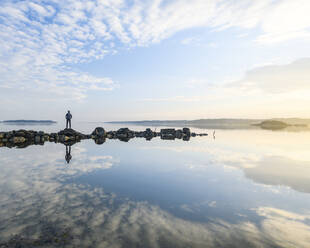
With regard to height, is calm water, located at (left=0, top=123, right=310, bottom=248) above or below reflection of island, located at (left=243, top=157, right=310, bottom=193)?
above

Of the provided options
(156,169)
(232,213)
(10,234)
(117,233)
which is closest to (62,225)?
(10,234)

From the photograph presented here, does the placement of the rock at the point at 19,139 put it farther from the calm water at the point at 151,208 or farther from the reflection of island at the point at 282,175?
the reflection of island at the point at 282,175

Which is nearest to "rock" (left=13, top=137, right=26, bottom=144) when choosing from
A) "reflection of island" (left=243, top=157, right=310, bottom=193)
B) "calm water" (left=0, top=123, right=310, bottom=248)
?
"calm water" (left=0, top=123, right=310, bottom=248)

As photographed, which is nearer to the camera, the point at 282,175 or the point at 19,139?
the point at 282,175

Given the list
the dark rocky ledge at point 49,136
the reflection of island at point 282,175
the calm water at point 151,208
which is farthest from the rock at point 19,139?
the reflection of island at point 282,175

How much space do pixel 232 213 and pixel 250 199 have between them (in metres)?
2.25

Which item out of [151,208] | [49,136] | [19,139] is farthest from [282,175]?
[49,136]

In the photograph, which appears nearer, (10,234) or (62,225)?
(10,234)

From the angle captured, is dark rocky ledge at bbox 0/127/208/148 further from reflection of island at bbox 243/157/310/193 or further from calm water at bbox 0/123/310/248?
reflection of island at bbox 243/157/310/193

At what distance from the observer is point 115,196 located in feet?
33.0

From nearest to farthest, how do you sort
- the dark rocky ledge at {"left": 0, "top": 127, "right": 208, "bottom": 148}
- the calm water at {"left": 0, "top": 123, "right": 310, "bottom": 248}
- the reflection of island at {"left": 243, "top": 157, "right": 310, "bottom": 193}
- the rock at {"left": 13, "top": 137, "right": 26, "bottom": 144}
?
the calm water at {"left": 0, "top": 123, "right": 310, "bottom": 248} → the reflection of island at {"left": 243, "top": 157, "right": 310, "bottom": 193} → the dark rocky ledge at {"left": 0, "top": 127, "right": 208, "bottom": 148} → the rock at {"left": 13, "top": 137, "right": 26, "bottom": 144}

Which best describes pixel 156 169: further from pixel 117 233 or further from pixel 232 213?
pixel 117 233

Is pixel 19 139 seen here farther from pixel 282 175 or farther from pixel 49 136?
pixel 282 175

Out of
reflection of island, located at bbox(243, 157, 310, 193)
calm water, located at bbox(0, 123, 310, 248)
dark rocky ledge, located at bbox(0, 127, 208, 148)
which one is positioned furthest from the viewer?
dark rocky ledge, located at bbox(0, 127, 208, 148)
